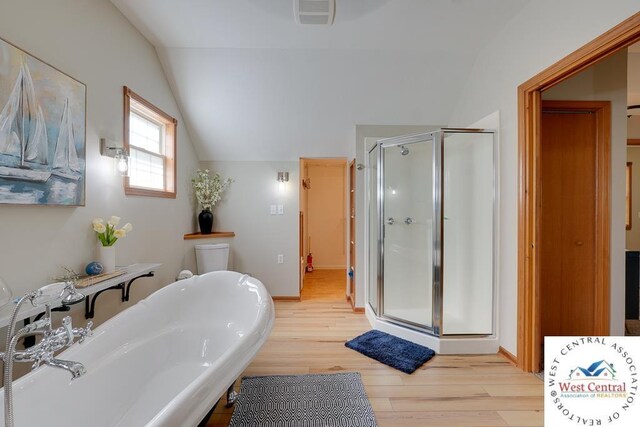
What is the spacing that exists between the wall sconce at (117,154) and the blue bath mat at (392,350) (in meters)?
2.25

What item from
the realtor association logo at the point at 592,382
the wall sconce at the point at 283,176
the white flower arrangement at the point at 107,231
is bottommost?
the realtor association logo at the point at 592,382

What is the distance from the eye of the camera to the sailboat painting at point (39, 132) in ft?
3.95

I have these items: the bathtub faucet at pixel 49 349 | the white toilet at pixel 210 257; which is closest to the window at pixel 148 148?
the white toilet at pixel 210 257

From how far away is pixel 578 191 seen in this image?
2080mm

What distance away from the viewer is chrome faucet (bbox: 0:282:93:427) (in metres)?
0.79

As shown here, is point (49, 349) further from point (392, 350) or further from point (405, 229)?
point (405, 229)

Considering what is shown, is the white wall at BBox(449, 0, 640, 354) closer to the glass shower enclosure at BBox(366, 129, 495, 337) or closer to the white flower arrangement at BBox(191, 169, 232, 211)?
the glass shower enclosure at BBox(366, 129, 495, 337)

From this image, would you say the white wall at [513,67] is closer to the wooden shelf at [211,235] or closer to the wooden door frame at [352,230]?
the wooden door frame at [352,230]

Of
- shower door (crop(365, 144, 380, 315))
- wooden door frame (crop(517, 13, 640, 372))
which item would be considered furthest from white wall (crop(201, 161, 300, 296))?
wooden door frame (crop(517, 13, 640, 372))

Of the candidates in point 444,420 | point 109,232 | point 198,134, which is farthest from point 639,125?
point 109,232

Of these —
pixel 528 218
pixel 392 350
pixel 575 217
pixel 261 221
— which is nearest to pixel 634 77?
pixel 575 217

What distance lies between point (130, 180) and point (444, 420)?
2.76 meters

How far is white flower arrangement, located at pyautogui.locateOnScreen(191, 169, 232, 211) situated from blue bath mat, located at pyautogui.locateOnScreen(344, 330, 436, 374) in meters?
2.24

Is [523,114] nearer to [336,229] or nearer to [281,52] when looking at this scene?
[281,52]
